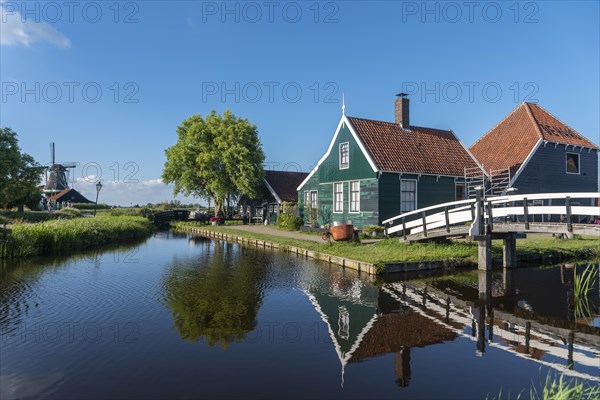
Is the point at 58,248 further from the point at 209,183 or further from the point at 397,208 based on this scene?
the point at 209,183

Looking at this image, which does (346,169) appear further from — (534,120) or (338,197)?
(534,120)

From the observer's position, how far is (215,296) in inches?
400

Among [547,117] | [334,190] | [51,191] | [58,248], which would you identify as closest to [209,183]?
[334,190]

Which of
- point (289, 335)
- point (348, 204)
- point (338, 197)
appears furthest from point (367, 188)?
point (289, 335)

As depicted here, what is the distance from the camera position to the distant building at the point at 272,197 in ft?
117

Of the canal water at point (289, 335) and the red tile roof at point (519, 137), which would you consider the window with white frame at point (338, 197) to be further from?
the canal water at point (289, 335)

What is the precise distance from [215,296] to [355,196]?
13980 millimetres

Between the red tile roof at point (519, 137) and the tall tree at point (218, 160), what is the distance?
62.2 ft

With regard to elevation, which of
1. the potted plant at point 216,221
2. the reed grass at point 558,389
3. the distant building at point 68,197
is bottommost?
the reed grass at point 558,389

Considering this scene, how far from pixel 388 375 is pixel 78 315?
260 inches

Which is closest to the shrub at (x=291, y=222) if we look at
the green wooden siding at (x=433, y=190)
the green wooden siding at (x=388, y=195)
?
the green wooden siding at (x=388, y=195)

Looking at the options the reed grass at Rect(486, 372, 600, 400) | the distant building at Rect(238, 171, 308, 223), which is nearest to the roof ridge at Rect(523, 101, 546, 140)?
the distant building at Rect(238, 171, 308, 223)

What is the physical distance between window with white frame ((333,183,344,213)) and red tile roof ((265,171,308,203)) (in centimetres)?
1124

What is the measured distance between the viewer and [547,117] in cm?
2764
